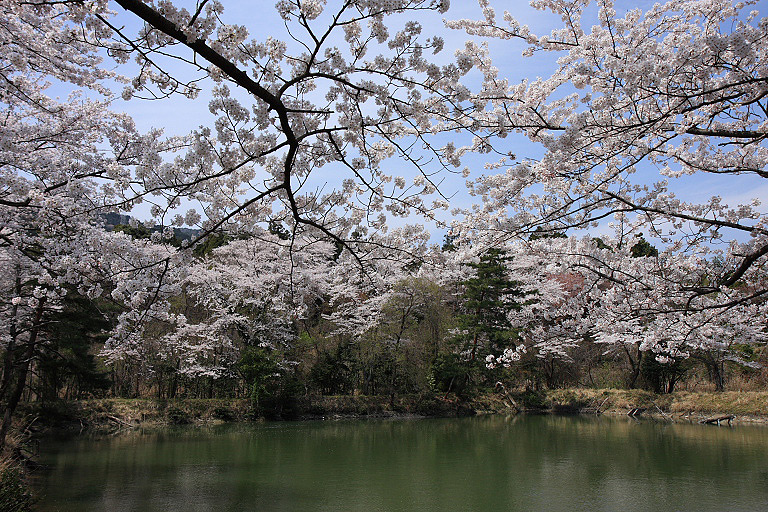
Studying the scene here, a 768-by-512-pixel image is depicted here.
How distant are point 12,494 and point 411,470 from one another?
505cm

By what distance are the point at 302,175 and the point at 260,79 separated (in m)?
0.98

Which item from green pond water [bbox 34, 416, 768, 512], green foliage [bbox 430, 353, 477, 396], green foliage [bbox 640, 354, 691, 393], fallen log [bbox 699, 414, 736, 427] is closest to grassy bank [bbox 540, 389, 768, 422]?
fallen log [bbox 699, 414, 736, 427]

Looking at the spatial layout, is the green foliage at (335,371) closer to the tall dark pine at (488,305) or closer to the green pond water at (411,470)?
the green pond water at (411,470)

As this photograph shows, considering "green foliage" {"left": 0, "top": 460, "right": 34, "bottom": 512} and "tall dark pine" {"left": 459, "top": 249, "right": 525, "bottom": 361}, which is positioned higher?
"tall dark pine" {"left": 459, "top": 249, "right": 525, "bottom": 361}

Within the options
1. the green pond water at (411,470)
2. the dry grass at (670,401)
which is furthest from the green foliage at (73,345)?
the dry grass at (670,401)

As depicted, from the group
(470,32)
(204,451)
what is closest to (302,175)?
(470,32)

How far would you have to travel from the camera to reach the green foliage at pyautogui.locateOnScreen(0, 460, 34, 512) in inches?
175

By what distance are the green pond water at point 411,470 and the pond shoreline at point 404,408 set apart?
3.82 ft

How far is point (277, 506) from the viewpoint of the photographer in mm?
5578

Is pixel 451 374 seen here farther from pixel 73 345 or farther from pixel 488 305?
pixel 73 345

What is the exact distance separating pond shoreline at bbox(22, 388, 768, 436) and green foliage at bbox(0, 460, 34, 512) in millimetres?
5824

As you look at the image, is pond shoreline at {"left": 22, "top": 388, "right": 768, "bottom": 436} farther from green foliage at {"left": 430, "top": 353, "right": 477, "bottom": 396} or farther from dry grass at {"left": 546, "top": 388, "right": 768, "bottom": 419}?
green foliage at {"left": 430, "top": 353, "right": 477, "bottom": 396}

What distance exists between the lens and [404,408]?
15195 mm

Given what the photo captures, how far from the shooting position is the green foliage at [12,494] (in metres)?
4.44
